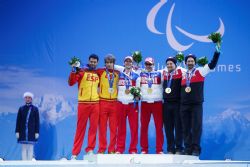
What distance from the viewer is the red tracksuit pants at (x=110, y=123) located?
22.5ft

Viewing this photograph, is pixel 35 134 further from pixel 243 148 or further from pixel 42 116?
pixel 243 148

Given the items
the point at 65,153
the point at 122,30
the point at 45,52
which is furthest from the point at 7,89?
the point at 122,30

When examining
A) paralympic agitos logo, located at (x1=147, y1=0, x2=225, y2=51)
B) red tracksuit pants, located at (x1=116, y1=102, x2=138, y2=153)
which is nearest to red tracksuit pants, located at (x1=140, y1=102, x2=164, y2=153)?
red tracksuit pants, located at (x1=116, y1=102, x2=138, y2=153)

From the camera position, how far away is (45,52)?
8906mm

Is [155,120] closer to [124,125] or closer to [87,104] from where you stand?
[124,125]

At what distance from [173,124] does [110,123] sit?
0.83 metres

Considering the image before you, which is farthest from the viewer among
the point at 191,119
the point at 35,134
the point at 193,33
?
the point at 193,33

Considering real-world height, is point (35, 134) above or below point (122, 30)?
below

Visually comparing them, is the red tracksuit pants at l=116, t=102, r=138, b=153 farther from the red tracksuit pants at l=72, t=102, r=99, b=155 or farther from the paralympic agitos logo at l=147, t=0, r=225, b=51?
the paralympic agitos logo at l=147, t=0, r=225, b=51

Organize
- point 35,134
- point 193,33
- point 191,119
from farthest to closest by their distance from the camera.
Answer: point 193,33 → point 35,134 → point 191,119

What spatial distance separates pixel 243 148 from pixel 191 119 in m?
2.06

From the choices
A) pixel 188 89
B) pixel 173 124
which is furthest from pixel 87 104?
pixel 188 89

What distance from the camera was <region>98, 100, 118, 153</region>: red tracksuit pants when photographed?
6.86 m

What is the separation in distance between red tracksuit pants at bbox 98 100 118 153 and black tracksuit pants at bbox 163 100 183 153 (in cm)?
66
